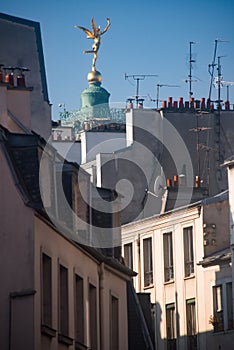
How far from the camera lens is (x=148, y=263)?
207 ft

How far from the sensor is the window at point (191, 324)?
5938 cm

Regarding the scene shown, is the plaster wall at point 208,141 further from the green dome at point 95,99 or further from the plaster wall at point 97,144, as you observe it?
the green dome at point 95,99

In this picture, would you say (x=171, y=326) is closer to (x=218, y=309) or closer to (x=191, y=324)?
(x=191, y=324)

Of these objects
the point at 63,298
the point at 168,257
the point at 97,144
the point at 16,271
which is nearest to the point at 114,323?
the point at 63,298

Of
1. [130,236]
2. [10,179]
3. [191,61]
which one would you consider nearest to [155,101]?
[191,61]

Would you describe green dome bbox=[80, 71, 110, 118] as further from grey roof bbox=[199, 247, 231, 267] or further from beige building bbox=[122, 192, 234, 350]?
grey roof bbox=[199, 247, 231, 267]

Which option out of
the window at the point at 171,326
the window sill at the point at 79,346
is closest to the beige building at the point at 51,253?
the window sill at the point at 79,346

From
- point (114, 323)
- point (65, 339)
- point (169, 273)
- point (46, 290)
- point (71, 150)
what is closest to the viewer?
point (46, 290)

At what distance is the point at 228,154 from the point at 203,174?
5.22ft

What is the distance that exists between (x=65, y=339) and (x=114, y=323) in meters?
7.67

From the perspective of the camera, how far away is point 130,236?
6381 cm

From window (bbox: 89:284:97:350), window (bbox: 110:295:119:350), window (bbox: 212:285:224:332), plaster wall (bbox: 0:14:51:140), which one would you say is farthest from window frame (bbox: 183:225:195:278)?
window (bbox: 89:284:97:350)

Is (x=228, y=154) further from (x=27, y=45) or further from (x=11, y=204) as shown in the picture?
(x=11, y=204)

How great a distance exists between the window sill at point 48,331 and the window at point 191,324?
25.3 metres
